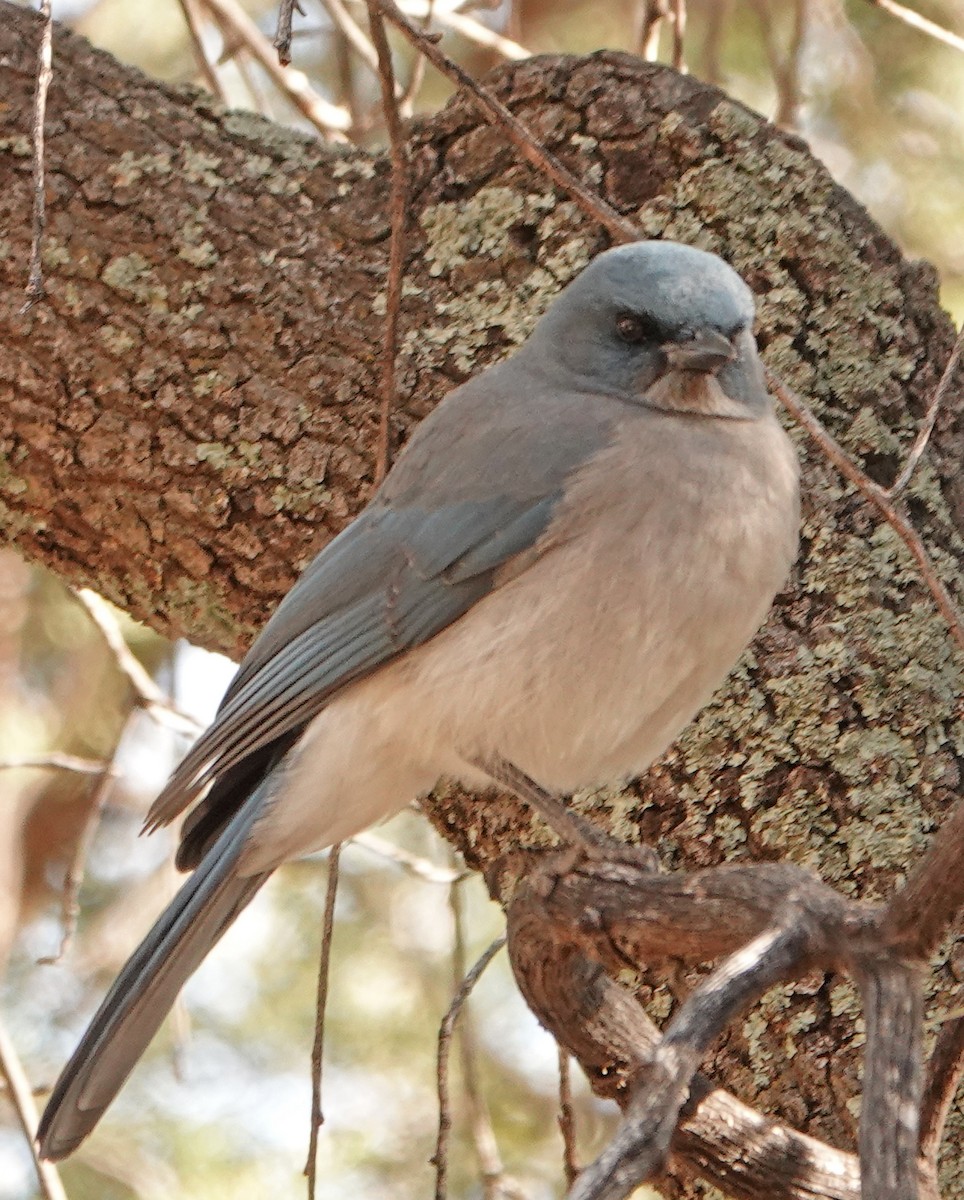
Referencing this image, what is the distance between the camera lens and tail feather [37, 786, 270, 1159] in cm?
316

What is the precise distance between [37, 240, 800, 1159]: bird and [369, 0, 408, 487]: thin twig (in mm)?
75

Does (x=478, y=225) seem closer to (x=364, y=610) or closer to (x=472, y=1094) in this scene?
(x=364, y=610)

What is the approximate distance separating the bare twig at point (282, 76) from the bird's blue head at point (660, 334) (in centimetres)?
157

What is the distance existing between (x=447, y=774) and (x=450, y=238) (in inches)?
48.1

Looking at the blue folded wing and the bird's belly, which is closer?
the bird's belly

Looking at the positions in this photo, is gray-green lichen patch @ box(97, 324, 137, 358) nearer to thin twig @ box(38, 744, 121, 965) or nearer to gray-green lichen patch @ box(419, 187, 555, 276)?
gray-green lichen patch @ box(419, 187, 555, 276)

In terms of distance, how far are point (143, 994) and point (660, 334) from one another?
5.28 ft

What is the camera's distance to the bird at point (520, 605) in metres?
3.13

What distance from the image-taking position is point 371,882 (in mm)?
5828

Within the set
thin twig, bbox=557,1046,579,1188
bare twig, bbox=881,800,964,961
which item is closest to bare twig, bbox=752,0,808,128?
thin twig, bbox=557,1046,579,1188

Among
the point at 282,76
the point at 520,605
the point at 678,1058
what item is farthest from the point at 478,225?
the point at 678,1058

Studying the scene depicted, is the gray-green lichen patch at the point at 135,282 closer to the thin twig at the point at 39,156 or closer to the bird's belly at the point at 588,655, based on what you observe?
the thin twig at the point at 39,156

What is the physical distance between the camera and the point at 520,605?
3.18m

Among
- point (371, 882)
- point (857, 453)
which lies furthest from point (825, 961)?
point (371, 882)
